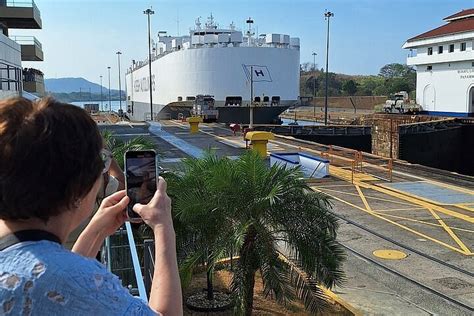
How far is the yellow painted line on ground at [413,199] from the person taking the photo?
11.9m

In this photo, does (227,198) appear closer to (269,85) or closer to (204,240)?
(204,240)

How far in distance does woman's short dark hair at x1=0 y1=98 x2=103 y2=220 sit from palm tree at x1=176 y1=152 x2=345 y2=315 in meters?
4.28

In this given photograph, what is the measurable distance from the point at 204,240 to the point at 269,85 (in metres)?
55.6

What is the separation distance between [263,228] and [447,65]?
4362cm

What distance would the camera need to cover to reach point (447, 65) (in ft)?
147

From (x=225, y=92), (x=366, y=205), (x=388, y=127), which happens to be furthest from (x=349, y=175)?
(x=225, y=92)

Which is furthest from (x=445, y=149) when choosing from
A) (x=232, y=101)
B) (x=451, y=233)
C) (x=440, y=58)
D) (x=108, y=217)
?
(x=108, y=217)

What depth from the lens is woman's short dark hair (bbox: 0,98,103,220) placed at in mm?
1266

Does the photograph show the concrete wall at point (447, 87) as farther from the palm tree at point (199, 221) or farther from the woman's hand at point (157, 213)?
the woman's hand at point (157, 213)

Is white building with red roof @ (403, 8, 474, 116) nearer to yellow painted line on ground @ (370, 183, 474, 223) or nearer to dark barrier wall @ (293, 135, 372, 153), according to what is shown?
dark barrier wall @ (293, 135, 372, 153)

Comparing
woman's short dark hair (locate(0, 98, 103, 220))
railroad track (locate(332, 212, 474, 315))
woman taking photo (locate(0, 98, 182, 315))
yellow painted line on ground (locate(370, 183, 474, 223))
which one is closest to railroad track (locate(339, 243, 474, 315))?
railroad track (locate(332, 212, 474, 315))

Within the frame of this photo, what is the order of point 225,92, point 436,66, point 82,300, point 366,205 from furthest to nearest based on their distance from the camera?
point 225,92
point 436,66
point 366,205
point 82,300

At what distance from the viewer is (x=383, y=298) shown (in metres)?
7.21

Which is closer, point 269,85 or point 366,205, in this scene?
point 366,205
